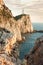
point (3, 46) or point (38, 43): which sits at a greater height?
point (38, 43)

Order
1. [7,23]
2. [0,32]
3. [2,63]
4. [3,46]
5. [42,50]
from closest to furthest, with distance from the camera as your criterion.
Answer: [42,50]
[2,63]
[3,46]
[0,32]
[7,23]

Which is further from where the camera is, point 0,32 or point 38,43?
point 0,32

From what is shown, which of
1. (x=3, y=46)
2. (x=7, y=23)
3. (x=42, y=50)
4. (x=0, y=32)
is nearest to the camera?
(x=42, y=50)

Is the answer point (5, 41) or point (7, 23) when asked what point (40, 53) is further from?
point (7, 23)

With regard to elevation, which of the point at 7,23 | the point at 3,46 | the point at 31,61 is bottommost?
the point at 7,23

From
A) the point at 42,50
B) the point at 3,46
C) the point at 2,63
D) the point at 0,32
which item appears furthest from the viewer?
the point at 0,32

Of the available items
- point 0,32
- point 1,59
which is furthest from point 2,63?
point 0,32

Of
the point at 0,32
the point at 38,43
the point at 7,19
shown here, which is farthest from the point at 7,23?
the point at 38,43

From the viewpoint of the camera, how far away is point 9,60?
1421cm

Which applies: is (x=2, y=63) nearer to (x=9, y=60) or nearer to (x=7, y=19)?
(x=9, y=60)

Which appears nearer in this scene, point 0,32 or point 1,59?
point 1,59

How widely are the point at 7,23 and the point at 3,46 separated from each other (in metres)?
133

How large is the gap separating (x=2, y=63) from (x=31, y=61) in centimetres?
379

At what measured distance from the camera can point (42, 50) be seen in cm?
1077
